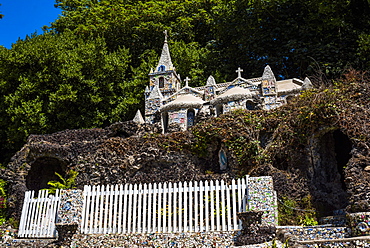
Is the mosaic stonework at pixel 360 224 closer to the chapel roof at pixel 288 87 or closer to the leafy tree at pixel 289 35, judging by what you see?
the chapel roof at pixel 288 87

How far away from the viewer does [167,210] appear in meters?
10.0

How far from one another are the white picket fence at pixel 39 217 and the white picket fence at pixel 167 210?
122 cm

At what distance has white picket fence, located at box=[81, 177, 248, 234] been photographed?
9.20 meters

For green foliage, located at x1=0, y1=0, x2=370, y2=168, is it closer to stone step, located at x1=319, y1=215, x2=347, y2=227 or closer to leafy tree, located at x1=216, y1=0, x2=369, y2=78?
leafy tree, located at x1=216, y1=0, x2=369, y2=78

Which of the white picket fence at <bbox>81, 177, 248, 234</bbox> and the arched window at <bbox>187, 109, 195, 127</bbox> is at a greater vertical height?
the arched window at <bbox>187, 109, 195, 127</bbox>

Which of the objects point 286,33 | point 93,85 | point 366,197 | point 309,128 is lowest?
point 366,197

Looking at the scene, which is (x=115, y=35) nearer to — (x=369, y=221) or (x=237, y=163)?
(x=237, y=163)

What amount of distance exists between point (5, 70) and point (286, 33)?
2195cm

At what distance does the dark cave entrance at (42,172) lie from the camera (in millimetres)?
16078

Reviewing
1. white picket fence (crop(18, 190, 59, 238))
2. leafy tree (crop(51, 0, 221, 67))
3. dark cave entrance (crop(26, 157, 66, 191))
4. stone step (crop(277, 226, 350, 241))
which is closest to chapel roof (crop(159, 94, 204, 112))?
dark cave entrance (crop(26, 157, 66, 191))

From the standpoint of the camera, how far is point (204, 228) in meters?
9.30

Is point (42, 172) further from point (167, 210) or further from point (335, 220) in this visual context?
point (335, 220)

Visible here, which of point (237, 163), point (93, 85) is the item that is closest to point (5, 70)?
point (93, 85)

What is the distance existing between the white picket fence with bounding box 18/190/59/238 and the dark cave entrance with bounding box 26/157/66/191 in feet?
15.1
